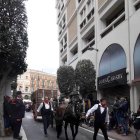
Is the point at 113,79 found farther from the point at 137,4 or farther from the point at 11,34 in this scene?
the point at 11,34

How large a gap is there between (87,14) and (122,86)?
1028 centimetres

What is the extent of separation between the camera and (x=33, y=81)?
91.0 m

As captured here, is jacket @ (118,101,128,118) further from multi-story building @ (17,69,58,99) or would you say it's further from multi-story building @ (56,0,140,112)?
multi-story building @ (17,69,58,99)

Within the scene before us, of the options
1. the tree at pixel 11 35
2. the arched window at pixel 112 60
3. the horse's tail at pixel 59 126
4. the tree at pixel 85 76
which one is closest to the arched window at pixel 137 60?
the arched window at pixel 112 60

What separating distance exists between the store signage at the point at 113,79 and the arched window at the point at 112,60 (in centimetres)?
45

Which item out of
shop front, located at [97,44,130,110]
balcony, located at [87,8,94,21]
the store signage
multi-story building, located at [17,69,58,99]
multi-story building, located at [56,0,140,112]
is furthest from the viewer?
multi-story building, located at [17,69,58,99]

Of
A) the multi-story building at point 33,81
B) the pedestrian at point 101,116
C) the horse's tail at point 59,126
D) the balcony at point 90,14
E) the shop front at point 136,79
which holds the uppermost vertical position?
the balcony at point 90,14

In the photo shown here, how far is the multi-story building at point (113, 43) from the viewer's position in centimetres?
1352

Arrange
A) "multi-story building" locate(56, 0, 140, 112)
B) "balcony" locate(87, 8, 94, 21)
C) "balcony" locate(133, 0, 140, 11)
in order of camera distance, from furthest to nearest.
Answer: "balcony" locate(87, 8, 94, 21)
"balcony" locate(133, 0, 140, 11)
"multi-story building" locate(56, 0, 140, 112)

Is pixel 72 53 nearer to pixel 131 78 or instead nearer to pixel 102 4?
pixel 102 4

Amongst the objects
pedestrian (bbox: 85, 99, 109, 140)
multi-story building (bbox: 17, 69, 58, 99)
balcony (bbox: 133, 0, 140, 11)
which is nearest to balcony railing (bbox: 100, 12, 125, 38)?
balcony (bbox: 133, 0, 140, 11)

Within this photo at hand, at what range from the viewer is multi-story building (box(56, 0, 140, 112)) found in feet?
44.3

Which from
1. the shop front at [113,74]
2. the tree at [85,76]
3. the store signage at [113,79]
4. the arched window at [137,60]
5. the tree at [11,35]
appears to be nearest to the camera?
the tree at [11,35]

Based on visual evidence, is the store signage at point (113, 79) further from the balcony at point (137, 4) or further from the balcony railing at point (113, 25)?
the balcony at point (137, 4)
